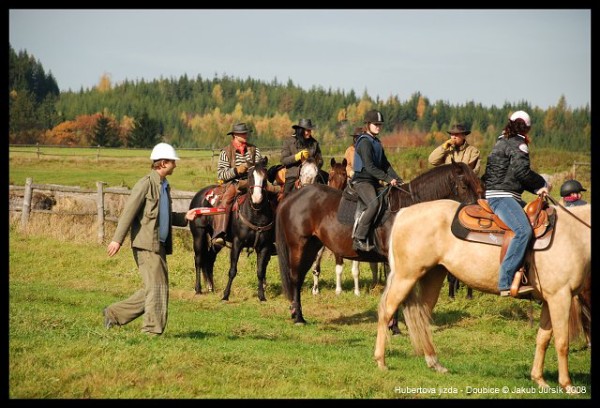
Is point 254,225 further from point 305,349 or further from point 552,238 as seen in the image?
point 552,238

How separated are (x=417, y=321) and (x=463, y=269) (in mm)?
822

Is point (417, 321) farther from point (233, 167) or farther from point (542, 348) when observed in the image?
point (233, 167)

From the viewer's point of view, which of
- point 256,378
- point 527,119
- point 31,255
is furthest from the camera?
point 31,255

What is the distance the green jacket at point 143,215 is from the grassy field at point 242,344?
1.17 m

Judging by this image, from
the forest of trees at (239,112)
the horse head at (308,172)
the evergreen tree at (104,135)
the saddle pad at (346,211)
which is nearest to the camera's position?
the saddle pad at (346,211)

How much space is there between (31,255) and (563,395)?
47.1 ft

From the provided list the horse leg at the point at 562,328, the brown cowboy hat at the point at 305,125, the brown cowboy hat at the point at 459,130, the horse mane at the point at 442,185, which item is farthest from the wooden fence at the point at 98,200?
the horse leg at the point at 562,328

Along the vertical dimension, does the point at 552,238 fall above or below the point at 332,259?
above

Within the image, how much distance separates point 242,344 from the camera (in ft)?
32.7

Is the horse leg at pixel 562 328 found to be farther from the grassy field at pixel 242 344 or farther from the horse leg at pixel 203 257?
the horse leg at pixel 203 257

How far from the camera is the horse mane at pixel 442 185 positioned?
10961mm

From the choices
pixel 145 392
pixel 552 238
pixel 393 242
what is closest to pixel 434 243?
pixel 393 242

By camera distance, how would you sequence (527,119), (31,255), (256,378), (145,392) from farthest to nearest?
(31,255) < (527,119) < (256,378) < (145,392)

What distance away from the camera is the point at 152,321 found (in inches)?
374
